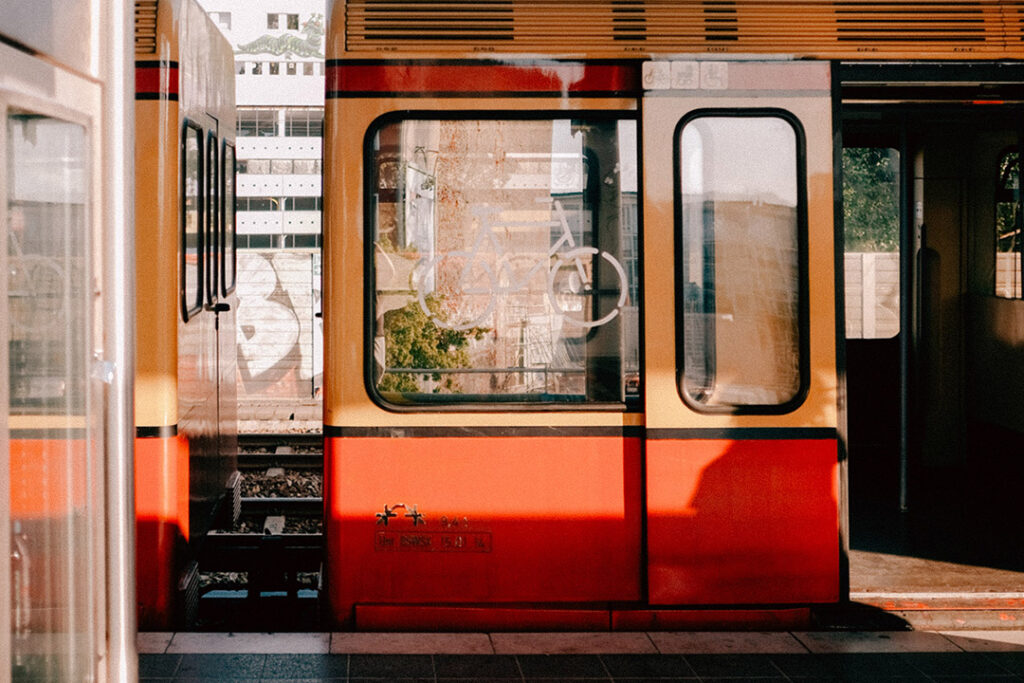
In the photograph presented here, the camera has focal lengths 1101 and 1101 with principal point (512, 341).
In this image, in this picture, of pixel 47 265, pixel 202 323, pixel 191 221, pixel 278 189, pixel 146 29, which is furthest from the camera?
pixel 278 189

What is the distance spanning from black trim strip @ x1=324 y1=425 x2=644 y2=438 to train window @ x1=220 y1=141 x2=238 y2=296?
203 centimetres

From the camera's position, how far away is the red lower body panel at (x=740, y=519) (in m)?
4.64

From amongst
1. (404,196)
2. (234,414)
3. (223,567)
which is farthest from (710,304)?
(234,414)

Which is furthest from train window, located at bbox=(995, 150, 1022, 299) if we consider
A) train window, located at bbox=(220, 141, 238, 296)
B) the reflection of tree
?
train window, located at bbox=(220, 141, 238, 296)

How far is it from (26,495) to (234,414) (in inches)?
171

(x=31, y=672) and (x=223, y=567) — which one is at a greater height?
(x=31, y=672)

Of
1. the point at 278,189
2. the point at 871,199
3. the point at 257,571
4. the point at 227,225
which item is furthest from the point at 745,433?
the point at 278,189

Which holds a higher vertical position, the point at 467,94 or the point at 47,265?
the point at 467,94

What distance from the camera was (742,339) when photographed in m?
4.72

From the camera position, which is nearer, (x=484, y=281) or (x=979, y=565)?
(x=484, y=281)

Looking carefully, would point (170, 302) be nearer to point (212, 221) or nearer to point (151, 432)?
point (151, 432)

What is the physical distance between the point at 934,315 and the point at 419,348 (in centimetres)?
489

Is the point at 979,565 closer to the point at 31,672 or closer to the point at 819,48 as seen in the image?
the point at 819,48

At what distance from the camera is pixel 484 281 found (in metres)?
4.61
